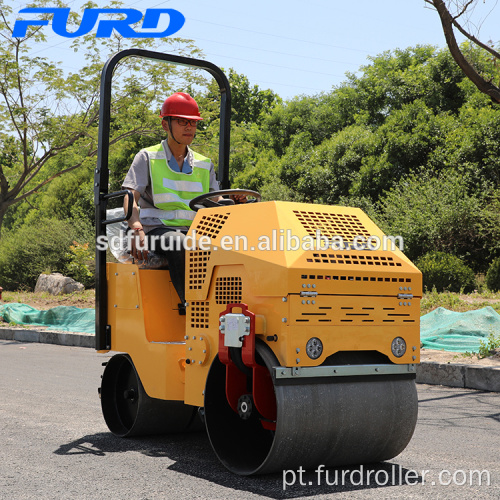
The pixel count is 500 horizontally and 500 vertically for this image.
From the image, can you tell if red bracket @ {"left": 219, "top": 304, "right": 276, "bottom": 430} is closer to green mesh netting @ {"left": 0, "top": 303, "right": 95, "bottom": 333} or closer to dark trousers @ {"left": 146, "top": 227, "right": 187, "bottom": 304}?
dark trousers @ {"left": 146, "top": 227, "right": 187, "bottom": 304}

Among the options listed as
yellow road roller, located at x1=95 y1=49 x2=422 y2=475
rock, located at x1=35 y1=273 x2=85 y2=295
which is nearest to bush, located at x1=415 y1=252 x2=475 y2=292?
rock, located at x1=35 y1=273 x2=85 y2=295

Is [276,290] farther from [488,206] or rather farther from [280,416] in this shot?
[488,206]

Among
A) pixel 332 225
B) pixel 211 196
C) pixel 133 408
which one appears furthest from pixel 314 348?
pixel 133 408

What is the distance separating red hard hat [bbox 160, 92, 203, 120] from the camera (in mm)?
5211

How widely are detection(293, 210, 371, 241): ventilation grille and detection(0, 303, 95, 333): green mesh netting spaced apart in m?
10.3

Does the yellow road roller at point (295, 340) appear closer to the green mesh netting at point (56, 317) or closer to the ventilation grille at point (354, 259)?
the ventilation grille at point (354, 259)

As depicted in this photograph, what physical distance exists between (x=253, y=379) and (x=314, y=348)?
371 millimetres

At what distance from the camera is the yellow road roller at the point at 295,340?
12.4 ft

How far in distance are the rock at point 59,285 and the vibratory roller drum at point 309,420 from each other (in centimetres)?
1926

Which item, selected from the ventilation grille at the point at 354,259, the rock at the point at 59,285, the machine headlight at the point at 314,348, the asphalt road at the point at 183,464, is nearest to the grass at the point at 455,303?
the asphalt road at the point at 183,464

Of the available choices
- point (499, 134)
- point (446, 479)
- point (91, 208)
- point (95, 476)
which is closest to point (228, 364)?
point (95, 476)

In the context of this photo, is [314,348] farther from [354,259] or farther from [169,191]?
[169,191]

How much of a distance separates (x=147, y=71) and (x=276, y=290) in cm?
1447

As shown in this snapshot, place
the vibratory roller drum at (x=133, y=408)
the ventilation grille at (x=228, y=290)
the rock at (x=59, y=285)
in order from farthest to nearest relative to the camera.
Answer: the rock at (x=59, y=285) < the vibratory roller drum at (x=133, y=408) < the ventilation grille at (x=228, y=290)
